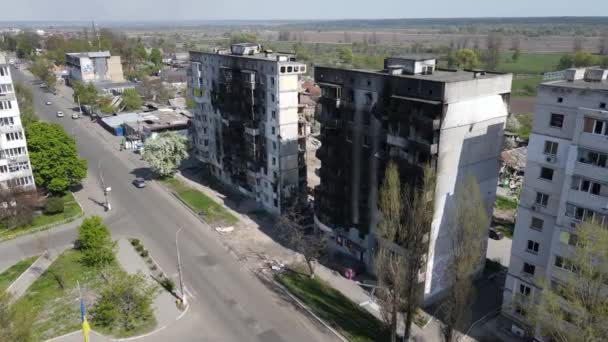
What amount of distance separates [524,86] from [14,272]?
171635 millimetres

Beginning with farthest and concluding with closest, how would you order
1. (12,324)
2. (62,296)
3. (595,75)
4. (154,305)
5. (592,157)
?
(62,296), (154,305), (595,75), (592,157), (12,324)

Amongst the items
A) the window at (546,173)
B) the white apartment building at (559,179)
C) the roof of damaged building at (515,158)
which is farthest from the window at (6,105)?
the roof of damaged building at (515,158)

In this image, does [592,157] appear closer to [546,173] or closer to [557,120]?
[557,120]

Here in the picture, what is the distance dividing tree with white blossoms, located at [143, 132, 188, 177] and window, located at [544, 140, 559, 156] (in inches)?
2145

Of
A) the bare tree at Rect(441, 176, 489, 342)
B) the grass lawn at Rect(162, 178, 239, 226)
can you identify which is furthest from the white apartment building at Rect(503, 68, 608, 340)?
the grass lawn at Rect(162, 178, 239, 226)

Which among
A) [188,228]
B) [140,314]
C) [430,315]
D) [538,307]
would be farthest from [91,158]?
[538,307]

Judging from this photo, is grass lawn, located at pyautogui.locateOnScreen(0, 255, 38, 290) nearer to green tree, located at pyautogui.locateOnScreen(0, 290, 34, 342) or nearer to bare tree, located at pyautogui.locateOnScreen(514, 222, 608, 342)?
green tree, located at pyautogui.locateOnScreen(0, 290, 34, 342)

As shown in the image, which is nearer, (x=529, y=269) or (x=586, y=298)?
(x=586, y=298)

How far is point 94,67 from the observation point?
152m

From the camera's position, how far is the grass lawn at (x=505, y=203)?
64.2m

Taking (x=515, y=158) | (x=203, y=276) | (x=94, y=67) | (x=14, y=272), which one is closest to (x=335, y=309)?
(x=203, y=276)

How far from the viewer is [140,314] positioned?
3978 centimetres

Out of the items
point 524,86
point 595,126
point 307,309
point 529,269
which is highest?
point 595,126

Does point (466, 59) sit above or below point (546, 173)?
above
